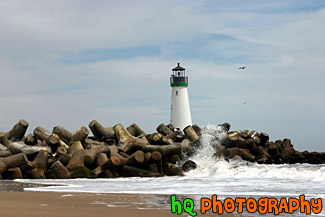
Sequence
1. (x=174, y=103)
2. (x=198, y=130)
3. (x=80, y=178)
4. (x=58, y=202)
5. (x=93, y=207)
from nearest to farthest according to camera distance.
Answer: (x=93, y=207), (x=58, y=202), (x=80, y=178), (x=198, y=130), (x=174, y=103)

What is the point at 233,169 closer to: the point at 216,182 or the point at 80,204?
the point at 216,182

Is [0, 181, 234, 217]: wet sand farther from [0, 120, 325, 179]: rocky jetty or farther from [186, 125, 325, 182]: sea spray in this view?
[186, 125, 325, 182]: sea spray

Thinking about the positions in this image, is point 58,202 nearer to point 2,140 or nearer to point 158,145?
point 158,145

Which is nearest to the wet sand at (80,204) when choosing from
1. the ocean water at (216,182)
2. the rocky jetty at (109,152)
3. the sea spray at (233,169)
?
the ocean water at (216,182)

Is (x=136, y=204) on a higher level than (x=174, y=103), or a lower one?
lower

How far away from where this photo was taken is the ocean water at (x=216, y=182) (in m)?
9.01

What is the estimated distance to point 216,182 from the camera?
447 inches

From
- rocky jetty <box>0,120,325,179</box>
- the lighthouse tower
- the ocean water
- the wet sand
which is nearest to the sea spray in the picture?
the ocean water

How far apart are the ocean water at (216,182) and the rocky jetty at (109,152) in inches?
16.8

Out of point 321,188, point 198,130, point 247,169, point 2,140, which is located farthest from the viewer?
point 198,130

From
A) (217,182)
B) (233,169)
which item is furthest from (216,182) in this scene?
(233,169)

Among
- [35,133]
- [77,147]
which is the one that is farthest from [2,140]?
[77,147]

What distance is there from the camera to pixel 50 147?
13750mm

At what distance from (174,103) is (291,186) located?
17.4 metres
